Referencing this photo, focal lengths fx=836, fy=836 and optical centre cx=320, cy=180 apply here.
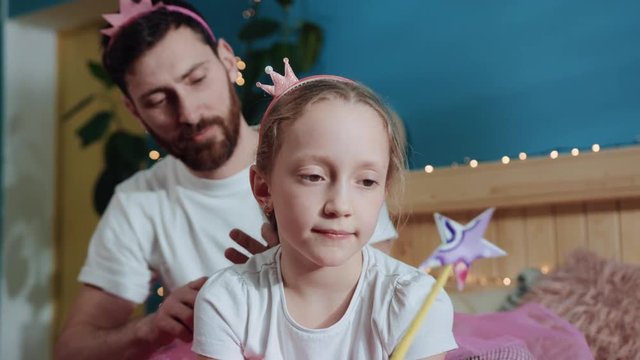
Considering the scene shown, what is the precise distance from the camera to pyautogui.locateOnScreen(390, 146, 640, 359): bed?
5.16 ft

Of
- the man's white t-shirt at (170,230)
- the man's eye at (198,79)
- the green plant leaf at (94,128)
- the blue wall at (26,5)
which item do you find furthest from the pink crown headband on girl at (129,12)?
the blue wall at (26,5)

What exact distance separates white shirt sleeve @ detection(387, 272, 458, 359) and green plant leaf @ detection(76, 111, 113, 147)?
2125 mm

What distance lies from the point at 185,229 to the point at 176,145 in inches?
6.7

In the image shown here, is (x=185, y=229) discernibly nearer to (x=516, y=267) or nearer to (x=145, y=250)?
(x=145, y=250)

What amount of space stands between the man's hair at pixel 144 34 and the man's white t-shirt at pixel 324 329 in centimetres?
72

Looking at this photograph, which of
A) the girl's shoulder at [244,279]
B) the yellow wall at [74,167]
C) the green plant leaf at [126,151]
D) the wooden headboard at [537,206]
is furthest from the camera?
the yellow wall at [74,167]

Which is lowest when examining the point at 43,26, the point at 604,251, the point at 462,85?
the point at 604,251

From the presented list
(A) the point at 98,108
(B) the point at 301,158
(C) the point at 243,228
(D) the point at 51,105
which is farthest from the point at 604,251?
(D) the point at 51,105

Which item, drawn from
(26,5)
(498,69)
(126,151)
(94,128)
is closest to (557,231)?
(498,69)

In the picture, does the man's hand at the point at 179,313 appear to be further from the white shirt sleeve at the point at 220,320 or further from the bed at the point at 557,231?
the bed at the point at 557,231

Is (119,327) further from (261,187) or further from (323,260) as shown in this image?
(323,260)

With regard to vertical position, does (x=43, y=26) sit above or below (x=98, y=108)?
above

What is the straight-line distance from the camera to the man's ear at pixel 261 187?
3.59 feet

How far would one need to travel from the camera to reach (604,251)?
182 centimetres
